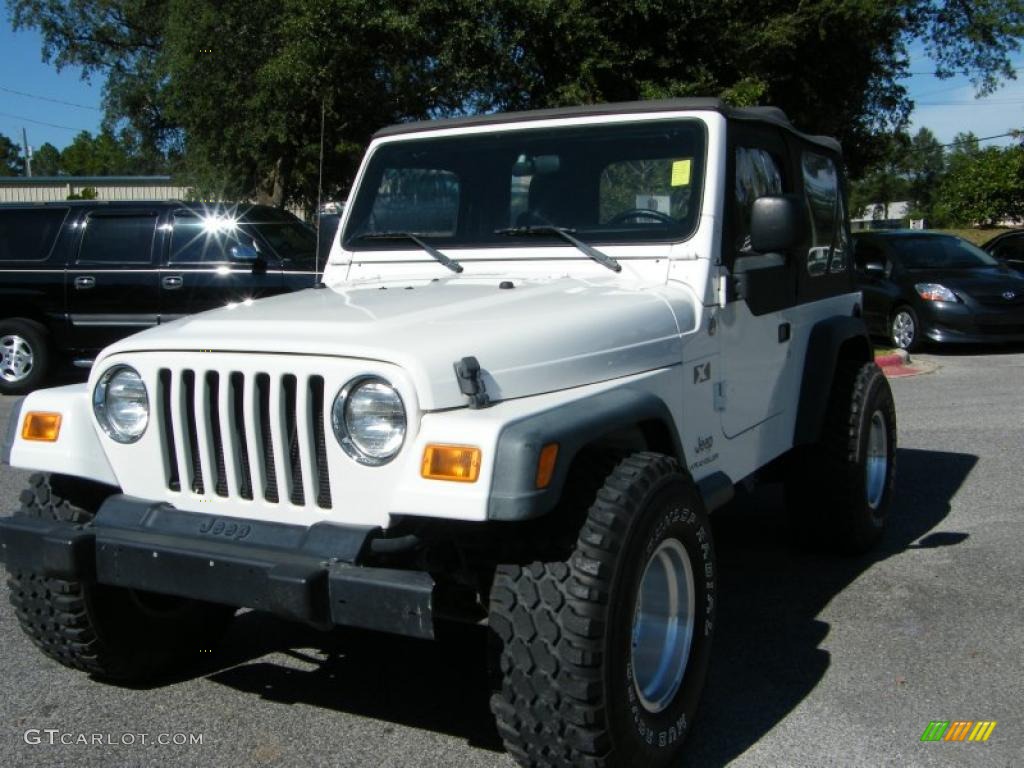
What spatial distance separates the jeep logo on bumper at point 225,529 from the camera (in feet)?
9.62

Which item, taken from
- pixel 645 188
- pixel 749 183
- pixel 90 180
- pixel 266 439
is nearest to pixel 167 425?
pixel 266 439

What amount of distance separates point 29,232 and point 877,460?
9.00 metres

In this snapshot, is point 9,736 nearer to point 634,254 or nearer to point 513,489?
point 513,489

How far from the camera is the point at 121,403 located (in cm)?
322

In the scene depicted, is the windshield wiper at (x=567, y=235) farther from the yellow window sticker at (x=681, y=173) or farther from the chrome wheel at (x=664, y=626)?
the chrome wheel at (x=664, y=626)

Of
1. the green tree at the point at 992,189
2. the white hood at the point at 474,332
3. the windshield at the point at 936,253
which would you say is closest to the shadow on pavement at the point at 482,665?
the white hood at the point at 474,332

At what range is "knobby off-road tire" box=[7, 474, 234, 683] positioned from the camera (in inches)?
133

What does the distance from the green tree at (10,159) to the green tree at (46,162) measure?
190 cm

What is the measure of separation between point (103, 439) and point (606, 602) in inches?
62.6

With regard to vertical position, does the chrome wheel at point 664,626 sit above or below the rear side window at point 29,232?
below

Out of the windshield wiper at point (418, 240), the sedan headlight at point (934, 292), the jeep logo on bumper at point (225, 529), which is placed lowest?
the jeep logo on bumper at point (225, 529)

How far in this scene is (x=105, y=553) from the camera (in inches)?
118

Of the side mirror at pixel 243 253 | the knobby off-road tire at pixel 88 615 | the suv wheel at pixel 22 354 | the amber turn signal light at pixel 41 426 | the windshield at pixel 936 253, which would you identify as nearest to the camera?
the amber turn signal light at pixel 41 426

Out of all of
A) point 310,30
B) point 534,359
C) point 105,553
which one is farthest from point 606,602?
point 310,30
